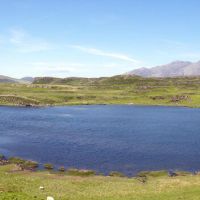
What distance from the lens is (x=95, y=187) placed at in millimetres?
66875

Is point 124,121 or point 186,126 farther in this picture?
point 124,121

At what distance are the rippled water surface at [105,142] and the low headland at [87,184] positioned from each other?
7037mm

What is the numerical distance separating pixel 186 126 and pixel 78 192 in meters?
114

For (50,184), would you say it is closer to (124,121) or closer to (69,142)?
(69,142)

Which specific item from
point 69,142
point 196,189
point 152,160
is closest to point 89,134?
point 69,142

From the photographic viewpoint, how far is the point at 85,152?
352 ft

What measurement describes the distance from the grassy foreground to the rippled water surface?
1366 cm

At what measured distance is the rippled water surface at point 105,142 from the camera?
96375mm

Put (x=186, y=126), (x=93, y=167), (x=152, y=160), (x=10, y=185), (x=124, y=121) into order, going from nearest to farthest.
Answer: (x=10, y=185)
(x=93, y=167)
(x=152, y=160)
(x=186, y=126)
(x=124, y=121)

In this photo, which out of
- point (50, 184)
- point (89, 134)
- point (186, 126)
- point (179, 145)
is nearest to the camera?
point (50, 184)

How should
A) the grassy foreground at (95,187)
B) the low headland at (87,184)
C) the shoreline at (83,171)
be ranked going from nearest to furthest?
the grassy foreground at (95,187) → the low headland at (87,184) → the shoreline at (83,171)

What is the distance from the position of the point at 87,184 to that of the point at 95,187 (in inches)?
157

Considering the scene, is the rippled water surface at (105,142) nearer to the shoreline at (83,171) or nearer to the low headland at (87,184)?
the shoreline at (83,171)

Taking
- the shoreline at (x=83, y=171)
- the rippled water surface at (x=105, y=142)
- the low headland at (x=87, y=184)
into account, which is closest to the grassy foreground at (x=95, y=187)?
the low headland at (x=87, y=184)
